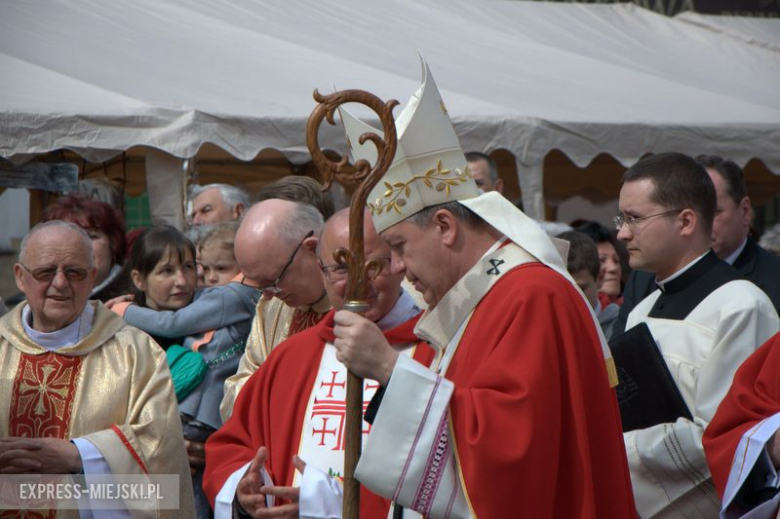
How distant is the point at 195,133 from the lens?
6.88 meters

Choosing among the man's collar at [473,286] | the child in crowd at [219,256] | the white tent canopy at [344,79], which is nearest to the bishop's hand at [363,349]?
the man's collar at [473,286]

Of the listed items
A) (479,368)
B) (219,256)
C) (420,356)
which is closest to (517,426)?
(479,368)

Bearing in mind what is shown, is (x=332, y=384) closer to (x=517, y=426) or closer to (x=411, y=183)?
(x=411, y=183)

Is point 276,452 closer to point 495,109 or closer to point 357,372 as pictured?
point 357,372

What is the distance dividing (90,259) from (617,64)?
7.27 metres

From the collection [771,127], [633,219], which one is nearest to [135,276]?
[633,219]

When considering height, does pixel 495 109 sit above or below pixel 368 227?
above

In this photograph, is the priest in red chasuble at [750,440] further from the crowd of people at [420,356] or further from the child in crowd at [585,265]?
the child in crowd at [585,265]

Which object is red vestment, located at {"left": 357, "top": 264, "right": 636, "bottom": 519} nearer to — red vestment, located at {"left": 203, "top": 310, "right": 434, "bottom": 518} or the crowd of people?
the crowd of people

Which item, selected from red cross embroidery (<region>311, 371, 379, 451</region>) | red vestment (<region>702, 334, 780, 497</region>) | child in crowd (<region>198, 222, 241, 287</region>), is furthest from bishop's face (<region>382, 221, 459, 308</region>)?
child in crowd (<region>198, 222, 241, 287</region>)

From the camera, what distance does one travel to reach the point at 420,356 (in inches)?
139

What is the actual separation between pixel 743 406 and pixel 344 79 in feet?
17.7

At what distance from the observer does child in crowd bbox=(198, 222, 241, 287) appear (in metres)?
5.20

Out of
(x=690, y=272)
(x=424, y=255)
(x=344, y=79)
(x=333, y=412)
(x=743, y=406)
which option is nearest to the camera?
(x=424, y=255)
